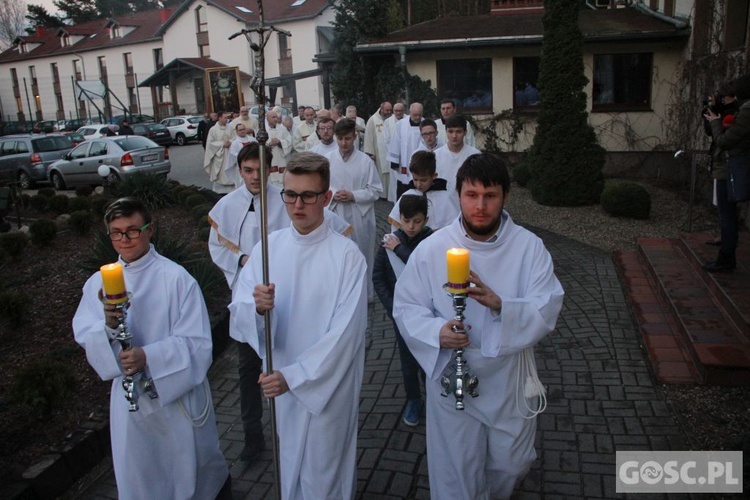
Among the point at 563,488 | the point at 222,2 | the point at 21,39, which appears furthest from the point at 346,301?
the point at 21,39

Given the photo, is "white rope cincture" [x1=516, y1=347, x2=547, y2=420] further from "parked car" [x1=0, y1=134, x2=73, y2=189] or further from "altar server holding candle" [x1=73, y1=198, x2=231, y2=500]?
"parked car" [x1=0, y1=134, x2=73, y2=189]

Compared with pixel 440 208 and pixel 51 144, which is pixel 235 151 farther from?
pixel 51 144

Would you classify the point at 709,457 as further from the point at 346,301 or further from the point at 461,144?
the point at 461,144

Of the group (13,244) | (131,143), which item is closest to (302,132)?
(13,244)

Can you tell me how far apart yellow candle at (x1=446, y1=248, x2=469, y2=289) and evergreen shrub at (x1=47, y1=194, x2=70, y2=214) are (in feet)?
38.7

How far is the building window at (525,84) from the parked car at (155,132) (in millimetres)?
22090

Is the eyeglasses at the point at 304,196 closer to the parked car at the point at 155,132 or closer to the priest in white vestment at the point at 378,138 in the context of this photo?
the priest in white vestment at the point at 378,138

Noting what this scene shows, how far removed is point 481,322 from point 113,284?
171cm

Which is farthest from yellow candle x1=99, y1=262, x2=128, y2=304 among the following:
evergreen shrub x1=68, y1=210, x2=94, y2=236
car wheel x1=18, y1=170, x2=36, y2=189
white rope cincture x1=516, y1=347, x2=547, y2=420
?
car wheel x1=18, y1=170, x2=36, y2=189

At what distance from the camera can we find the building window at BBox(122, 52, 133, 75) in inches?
2100

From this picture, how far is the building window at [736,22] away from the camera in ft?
37.4

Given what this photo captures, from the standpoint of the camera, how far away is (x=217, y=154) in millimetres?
13133

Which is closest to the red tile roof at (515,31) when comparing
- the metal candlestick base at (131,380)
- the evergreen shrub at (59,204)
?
the evergreen shrub at (59,204)

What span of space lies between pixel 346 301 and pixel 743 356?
3492mm
